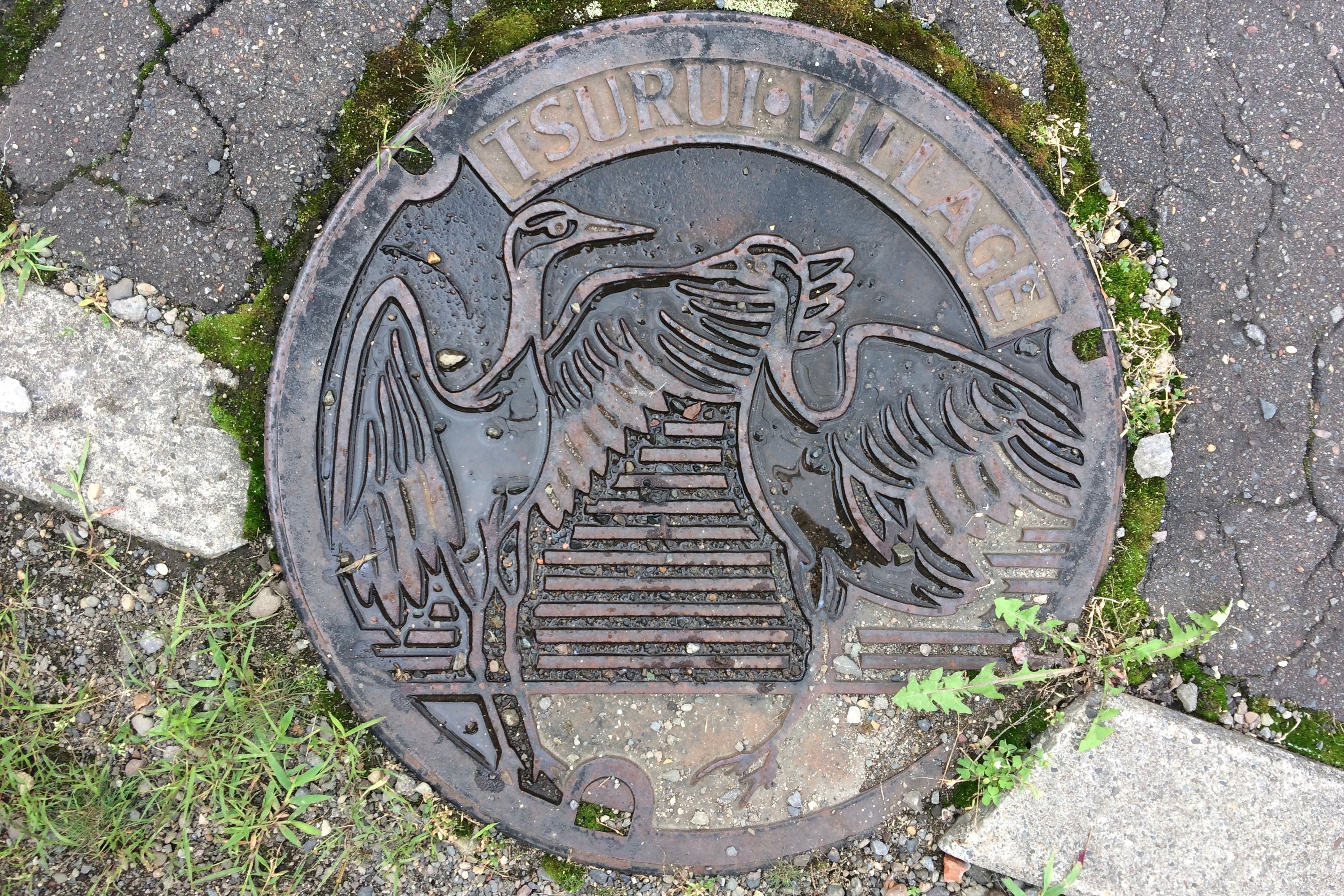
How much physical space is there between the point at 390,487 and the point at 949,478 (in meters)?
1.40

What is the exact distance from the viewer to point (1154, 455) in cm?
185

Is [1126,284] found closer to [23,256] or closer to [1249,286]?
[1249,286]

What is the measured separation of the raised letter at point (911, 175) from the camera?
180cm

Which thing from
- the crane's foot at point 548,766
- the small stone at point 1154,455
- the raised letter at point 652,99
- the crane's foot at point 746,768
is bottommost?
the crane's foot at point 548,766

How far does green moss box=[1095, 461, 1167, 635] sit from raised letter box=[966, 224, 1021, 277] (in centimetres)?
64

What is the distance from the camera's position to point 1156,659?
6.24 ft

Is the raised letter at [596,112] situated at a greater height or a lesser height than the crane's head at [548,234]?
greater

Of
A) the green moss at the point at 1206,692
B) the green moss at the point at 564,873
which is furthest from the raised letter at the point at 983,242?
the green moss at the point at 564,873

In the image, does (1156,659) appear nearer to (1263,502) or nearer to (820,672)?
(1263,502)

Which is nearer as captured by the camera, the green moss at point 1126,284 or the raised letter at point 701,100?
the raised letter at point 701,100

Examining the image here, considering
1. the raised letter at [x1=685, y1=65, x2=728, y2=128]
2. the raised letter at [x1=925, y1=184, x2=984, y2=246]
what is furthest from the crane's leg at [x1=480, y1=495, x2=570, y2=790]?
the raised letter at [x1=925, y1=184, x2=984, y2=246]

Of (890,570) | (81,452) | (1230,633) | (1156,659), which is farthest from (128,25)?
(1230,633)

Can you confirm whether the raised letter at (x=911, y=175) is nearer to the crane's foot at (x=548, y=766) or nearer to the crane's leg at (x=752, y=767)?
the crane's leg at (x=752, y=767)

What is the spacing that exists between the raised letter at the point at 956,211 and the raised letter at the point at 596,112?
0.80 metres
